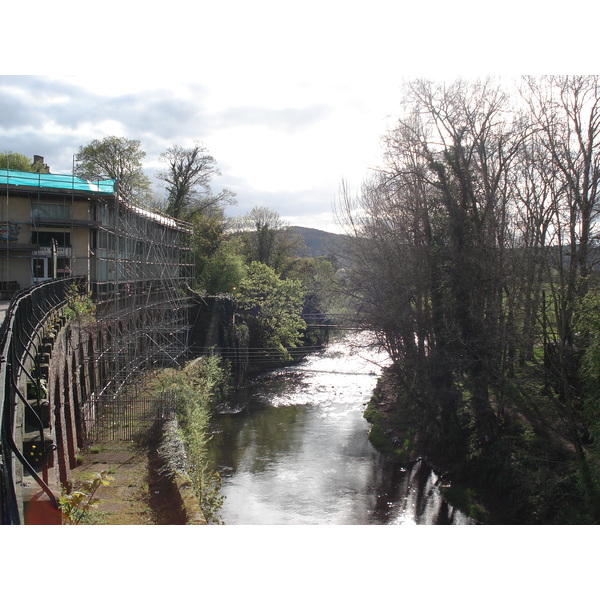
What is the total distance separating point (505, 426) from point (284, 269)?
25.7m

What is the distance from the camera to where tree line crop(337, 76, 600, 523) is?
10938 mm

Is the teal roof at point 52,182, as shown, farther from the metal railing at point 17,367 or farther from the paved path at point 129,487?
the paved path at point 129,487

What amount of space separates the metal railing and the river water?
5002 mm

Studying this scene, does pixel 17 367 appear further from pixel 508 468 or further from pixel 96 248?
pixel 96 248

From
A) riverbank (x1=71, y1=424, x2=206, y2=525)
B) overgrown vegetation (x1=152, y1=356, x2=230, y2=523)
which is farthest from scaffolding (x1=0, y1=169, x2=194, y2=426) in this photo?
riverbank (x1=71, y1=424, x2=206, y2=525)

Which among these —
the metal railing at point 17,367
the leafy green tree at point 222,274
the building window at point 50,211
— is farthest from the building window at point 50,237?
the leafy green tree at point 222,274

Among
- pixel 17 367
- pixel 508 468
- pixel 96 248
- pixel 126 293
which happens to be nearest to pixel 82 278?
pixel 96 248

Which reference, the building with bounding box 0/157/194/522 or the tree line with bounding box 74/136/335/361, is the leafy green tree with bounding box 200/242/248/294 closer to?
the tree line with bounding box 74/136/335/361

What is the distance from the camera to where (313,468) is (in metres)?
12.3

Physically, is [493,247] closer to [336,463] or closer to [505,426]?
[505,426]

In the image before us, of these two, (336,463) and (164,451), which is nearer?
(164,451)

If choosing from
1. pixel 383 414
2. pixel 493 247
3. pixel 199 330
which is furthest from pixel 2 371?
pixel 199 330

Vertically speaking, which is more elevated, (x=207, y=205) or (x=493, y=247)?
(x=207, y=205)

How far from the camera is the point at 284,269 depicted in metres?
36.3
